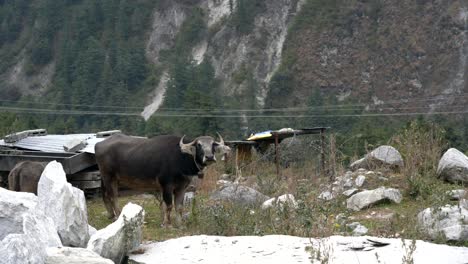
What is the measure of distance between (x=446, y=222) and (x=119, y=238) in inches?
168

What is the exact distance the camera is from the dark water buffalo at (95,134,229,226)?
1250cm

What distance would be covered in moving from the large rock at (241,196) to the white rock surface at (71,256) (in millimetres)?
4921

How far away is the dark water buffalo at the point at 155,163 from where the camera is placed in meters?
12.5

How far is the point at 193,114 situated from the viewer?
194ft

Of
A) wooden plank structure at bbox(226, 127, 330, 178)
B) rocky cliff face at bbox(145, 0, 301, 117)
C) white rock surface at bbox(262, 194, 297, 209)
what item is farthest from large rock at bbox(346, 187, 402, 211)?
rocky cliff face at bbox(145, 0, 301, 117)

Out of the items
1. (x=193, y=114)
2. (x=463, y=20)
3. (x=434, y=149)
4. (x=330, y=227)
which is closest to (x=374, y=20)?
(x=463, y=20)

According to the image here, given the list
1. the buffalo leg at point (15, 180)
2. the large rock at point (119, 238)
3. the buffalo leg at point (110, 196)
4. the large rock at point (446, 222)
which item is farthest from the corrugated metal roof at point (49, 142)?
the large rock at point (446, 222)

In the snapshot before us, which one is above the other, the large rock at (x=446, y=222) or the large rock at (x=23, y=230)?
the large rock at (x=23, y=230)

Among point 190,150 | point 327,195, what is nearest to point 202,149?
point 190,150

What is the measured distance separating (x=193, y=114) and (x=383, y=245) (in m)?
50.4

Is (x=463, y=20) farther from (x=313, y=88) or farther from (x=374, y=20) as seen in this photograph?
(x=313, y=88)

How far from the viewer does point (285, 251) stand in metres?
8.83

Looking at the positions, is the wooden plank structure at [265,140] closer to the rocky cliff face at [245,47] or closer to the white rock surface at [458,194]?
the white rock surface at [458,194]

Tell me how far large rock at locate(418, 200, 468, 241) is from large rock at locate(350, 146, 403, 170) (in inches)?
185
